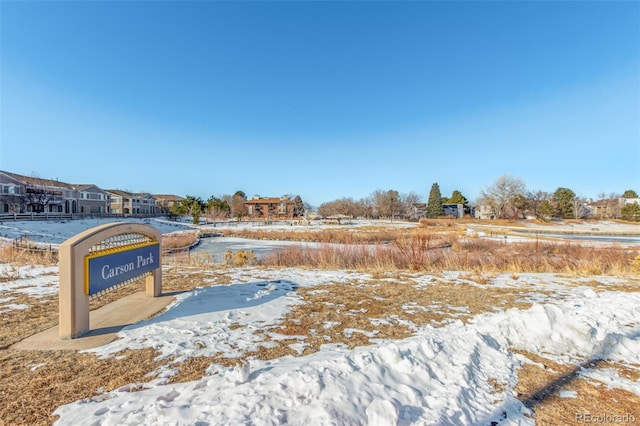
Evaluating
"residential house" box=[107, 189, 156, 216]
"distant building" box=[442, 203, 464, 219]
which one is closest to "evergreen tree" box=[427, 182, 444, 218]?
"distant building" box=[442, 203, 464, 219]

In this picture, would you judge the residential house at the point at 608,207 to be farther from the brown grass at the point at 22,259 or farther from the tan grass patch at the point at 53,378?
the brown grass at the point at 22,259

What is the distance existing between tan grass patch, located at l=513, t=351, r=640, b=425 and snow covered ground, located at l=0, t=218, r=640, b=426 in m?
0.09

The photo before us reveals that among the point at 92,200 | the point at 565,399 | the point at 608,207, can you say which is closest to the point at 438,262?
the point at 565,399

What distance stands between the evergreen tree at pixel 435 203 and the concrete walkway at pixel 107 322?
73296 millimetres

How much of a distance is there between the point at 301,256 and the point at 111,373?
10.4 metres

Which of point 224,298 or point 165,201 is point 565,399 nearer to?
point 224,298

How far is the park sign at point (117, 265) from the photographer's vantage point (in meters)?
3.80

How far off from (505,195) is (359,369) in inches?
2902

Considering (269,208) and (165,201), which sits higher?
(165,201)

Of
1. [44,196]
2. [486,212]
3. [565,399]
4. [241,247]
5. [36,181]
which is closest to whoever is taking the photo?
[565,399]

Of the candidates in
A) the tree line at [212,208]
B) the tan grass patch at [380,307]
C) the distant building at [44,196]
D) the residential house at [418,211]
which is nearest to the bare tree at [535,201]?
the residential house at [418,211]

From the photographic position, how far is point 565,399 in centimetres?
267

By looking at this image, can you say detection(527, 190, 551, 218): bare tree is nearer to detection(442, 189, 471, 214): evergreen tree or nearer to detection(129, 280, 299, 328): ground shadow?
detection(442, 189, 471, 214): evergreen tree

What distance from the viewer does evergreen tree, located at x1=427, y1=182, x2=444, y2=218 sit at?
7156 centimetres
